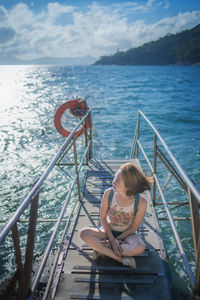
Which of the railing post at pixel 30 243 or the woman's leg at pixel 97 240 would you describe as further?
the woman's leg at pixel 97 240

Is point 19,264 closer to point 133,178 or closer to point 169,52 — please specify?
point 133,178

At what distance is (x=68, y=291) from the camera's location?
2070mm

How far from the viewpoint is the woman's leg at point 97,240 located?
7.43 feet

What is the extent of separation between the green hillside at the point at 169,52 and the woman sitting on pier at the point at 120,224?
107 metres

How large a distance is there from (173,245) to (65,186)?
3.39 m

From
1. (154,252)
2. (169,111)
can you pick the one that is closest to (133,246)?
(154,252)

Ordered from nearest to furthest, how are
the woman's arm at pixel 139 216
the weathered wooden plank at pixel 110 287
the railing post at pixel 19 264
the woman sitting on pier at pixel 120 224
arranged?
the railing post at pixel 19 264
the weathered wooden plank at pixel 110 287
the woman sitting on pier at pixel 120 224
the woman's arm at pixel 139 216

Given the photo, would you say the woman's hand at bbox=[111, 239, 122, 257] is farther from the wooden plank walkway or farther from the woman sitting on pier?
the wooden plank walkway

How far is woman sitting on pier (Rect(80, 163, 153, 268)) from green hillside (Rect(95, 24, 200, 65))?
350ft

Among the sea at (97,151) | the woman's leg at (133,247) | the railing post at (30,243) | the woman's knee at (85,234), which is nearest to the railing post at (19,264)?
the railing post at (30,243)

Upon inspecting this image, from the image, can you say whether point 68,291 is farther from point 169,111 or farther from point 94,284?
point 169,111

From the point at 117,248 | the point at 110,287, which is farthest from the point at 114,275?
the point at 117,248

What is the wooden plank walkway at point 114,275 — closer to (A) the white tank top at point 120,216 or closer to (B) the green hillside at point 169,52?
(A) the white tank top at point 120,216

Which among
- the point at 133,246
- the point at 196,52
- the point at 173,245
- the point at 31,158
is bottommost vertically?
the point at 173,245
